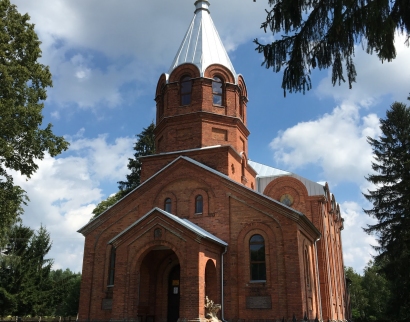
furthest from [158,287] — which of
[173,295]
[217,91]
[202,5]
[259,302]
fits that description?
[202,5]

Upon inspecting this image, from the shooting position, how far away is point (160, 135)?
2267 centimetres

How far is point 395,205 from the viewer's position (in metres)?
26.2

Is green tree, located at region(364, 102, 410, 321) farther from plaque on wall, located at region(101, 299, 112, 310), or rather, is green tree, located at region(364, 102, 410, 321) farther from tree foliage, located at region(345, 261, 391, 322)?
tree foliage, located at region(345, 261, 391, 322)

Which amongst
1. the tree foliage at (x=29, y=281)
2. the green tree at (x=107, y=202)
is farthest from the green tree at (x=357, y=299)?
the tree foliage at (x=29, y=281)

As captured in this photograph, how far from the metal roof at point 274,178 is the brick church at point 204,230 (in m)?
0.59

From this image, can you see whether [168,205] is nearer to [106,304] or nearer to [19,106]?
[106,304]

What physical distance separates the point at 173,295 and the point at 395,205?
54.2 feet

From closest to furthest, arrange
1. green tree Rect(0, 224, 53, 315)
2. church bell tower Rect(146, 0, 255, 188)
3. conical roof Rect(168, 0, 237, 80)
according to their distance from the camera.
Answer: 1. church bell tower Rect(146, 0, 255, 188)
2. conical roof Rect(168, 0, 237, 80)
3. green tree Rect(0, 224, 53, 315)

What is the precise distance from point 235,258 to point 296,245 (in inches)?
105

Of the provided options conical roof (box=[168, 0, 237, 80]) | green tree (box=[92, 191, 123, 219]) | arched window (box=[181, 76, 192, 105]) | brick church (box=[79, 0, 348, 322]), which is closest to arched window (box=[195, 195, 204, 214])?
brick church (box=[79, 0, 348, 322])

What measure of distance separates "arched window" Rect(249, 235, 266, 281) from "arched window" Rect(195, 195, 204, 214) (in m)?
2.85

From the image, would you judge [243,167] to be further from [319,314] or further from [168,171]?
[319,314]

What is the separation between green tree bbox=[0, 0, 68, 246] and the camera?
48.5 feet

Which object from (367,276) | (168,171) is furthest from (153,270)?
(367,276)
